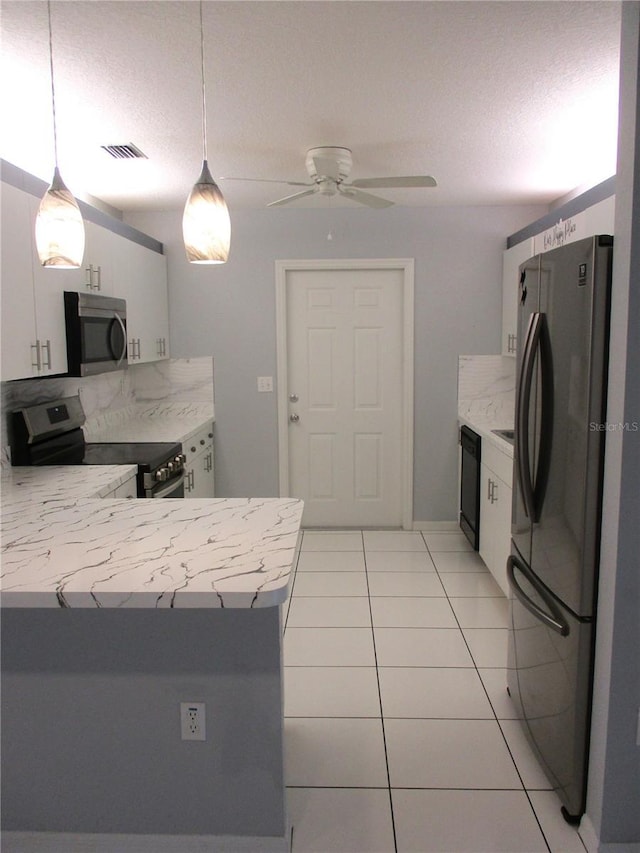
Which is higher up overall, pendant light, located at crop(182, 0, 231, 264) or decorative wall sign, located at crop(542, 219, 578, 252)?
decorative wall sign, located at crop(542, 219, 578, 252)

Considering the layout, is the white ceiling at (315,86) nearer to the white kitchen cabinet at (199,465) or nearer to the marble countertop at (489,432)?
the marble countertop at (489,432)

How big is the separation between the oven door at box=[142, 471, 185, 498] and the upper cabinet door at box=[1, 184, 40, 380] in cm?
82

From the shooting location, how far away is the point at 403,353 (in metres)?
5.02

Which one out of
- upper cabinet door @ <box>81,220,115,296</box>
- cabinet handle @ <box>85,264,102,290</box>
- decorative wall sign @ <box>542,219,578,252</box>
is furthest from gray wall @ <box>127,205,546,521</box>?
cabinet handle @ <box>85,264,102,290</box>

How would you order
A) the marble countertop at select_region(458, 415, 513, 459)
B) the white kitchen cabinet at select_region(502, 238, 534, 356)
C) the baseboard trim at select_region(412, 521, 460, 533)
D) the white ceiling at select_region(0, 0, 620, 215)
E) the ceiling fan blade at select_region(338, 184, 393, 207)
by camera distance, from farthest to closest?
the baseboard trim at select_region(412, 521, 460, 533), the white kitchen cabinet at select_region(502, 238, 534, 356), the marble countertop at select_region(458, 415, 513, 459), the ceiling fan blade at select_region(338, 184, 393, 207), the white ceiling at select_region(0, 0, 620, 215)

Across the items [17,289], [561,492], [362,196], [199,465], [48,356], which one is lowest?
[199,465]

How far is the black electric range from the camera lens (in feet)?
10.4

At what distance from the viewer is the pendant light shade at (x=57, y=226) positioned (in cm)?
164

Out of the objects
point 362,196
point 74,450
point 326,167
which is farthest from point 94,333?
point 362,196

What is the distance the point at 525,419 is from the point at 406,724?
1.28 m

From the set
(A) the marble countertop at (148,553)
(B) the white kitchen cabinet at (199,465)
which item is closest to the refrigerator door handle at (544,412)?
(A) the marble countertop at (148,553)

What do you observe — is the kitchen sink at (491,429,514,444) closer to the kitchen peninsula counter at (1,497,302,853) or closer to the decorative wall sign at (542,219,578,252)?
the decorative wall sign at (542,219,578,252)

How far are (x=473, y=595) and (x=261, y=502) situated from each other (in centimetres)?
203

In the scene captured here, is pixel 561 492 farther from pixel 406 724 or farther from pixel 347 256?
pixel 347 256
